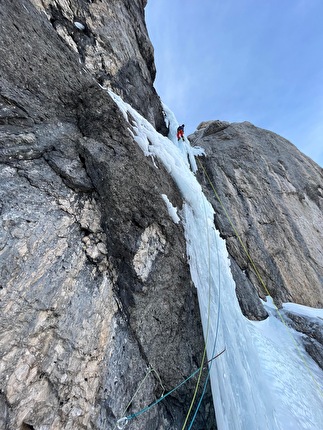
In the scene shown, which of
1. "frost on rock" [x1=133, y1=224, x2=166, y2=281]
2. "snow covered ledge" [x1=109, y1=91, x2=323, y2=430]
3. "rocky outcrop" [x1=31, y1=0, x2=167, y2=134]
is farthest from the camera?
"rocky outcrop" [x1=31, y1=0, x2=167, y2=134]

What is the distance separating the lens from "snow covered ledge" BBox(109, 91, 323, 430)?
3777 mm

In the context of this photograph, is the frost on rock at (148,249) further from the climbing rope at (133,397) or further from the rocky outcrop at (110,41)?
the rocky outcrop at (110,41)

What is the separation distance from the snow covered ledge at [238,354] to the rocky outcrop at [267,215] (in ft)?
2.39

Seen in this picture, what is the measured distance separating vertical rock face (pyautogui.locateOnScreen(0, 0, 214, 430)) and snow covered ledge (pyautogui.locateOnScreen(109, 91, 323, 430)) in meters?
0.38

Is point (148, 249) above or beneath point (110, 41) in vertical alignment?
beneath

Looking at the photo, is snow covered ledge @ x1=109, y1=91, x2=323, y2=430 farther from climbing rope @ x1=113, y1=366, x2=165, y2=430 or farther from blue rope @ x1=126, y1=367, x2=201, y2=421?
climbing rope @ x1=113, y1=366, x2=165, y2=430

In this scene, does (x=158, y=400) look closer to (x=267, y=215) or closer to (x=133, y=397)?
(x=133, y=397)

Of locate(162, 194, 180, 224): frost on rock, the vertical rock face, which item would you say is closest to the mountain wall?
the vertical rock face

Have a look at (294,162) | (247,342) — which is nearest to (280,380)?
(247,342)

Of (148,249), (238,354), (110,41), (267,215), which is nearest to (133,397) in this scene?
(148,249)

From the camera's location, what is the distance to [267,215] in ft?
31.2

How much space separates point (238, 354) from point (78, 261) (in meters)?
3.30

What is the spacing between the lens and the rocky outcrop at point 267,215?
7695 millimetres

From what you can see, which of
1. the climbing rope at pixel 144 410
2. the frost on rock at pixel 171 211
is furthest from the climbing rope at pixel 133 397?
the frost on rock at pixel 171 211
